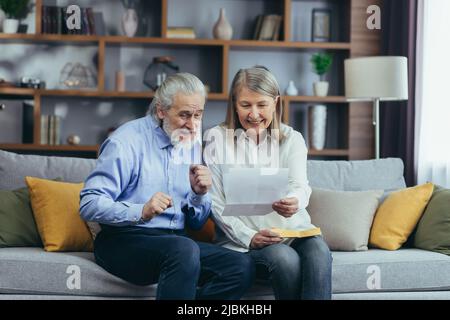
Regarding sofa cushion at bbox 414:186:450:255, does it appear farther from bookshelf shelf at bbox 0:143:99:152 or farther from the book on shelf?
the book on shelf

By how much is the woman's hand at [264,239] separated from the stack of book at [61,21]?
103 inches

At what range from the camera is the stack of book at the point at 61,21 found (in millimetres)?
4570

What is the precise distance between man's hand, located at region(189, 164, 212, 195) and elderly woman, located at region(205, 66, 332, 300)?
0.14 m

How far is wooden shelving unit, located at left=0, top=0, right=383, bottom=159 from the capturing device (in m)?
4.55

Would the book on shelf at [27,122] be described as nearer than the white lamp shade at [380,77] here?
No

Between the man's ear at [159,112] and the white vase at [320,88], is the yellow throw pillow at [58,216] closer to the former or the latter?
the man's ear at [159,112]

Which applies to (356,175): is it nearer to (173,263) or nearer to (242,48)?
(173,263)

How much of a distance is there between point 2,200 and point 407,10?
2.71m

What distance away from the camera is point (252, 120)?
8.36 ft

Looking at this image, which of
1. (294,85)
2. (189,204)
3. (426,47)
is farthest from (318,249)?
(294,85)

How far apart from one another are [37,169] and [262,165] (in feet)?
3.08

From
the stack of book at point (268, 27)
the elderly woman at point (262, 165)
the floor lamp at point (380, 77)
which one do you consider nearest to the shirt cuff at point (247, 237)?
the elderly woman at point (262, 165)

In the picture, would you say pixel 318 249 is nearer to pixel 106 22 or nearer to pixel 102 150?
pixel 102 150

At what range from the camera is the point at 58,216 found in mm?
2695
